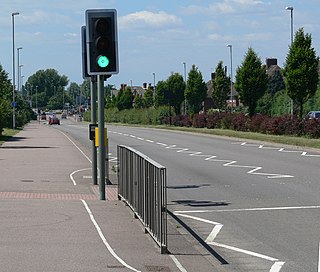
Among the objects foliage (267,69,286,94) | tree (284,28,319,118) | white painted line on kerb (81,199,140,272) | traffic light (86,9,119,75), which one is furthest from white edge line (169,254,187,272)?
foliage (267,69,286,94)

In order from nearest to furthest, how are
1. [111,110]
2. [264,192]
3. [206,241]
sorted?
[206,241] → [264,192] → [111,110]

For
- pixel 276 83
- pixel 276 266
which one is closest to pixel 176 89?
pixel 276 83

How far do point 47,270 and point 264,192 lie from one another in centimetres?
930

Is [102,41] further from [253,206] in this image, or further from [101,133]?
[253,206]

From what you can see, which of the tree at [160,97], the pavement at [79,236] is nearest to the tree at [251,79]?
the tree at [160,97]

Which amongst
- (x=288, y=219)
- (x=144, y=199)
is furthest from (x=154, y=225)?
(x=288, y=219)

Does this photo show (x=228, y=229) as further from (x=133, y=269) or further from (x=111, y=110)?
(x=111, y=110)

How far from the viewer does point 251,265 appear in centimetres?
948

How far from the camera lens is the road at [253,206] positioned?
10141 millimetres

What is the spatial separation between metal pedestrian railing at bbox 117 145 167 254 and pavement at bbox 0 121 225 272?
0.19 metres

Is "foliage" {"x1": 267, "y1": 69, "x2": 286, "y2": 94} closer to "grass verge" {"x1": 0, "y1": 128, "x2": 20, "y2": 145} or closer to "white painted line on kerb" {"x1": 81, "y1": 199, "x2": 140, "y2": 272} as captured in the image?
"grass verge" {"x1": 0, "y1": 128, "x2": 20, "y2": 145}

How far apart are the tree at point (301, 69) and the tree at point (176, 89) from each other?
33925 millimetres

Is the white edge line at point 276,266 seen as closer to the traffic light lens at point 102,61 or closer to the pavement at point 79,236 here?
the pavement at point 79,236

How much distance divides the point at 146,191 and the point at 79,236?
1.16 metres
